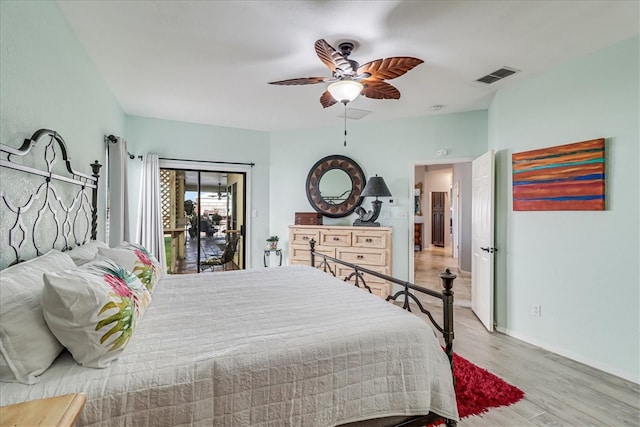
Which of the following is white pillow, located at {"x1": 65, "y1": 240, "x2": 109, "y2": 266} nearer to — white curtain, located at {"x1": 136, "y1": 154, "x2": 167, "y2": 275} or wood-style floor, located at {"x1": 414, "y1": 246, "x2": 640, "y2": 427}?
white curtain, located at {"x1": 136, "y1": 154, "x2": 167, "y2": 275}

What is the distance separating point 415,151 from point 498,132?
1153mm

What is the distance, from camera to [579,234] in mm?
2746

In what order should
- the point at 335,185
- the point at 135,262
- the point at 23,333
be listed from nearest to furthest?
the point at 23,333, the point at 135,262, the point at 335,185

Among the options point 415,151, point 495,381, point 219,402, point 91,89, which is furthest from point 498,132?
point 91,89

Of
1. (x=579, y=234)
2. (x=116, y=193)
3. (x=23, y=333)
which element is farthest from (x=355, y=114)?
(x=23, y=333)

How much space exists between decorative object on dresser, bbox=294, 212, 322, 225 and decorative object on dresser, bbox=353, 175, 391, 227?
55 cm

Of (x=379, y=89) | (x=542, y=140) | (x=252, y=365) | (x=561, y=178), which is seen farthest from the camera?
(x=542, y=140)

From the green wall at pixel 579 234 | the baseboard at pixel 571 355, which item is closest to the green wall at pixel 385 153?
the green wall at pixel 579 234

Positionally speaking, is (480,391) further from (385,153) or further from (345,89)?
(385,153)

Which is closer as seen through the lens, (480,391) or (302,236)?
(480,391)

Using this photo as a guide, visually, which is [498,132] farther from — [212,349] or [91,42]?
[91,42]

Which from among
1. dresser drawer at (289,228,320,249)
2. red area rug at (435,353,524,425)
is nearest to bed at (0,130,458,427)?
red area rug at (435,353,524,425)

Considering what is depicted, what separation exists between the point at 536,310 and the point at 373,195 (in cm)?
218

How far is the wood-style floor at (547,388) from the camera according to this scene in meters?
1.95
